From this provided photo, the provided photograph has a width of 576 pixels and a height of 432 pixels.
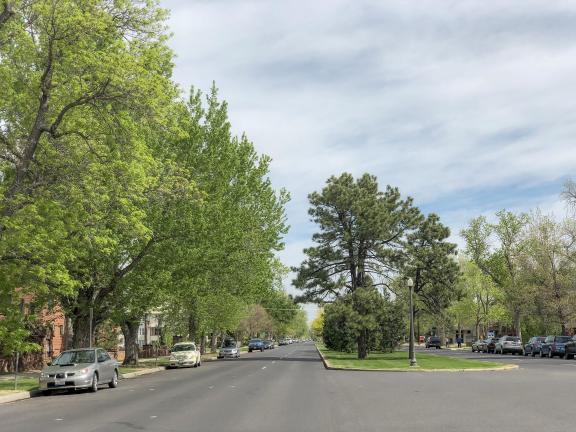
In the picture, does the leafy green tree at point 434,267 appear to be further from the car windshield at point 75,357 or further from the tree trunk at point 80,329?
the car windshield at point 75,357

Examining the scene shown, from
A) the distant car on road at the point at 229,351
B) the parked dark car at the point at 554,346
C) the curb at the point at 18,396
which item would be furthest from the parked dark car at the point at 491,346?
the curb at the point at 18,396

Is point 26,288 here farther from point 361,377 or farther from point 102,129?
point 361,377

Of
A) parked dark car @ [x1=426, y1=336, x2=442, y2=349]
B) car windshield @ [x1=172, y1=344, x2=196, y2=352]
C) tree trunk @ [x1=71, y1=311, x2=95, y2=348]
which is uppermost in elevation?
tree trunk @ [x1=71, y1=311, x2=95, y2=348]

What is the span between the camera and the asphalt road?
12125 millimetres

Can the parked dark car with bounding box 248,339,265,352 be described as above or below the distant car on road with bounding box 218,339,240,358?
below

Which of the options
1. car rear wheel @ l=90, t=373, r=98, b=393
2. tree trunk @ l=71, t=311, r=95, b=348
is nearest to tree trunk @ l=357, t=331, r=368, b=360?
tree trunk @ l=71, t=311, r=95, b=348

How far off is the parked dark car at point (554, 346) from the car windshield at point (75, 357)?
37964mm

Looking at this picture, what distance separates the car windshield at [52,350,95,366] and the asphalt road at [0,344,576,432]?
1.65m

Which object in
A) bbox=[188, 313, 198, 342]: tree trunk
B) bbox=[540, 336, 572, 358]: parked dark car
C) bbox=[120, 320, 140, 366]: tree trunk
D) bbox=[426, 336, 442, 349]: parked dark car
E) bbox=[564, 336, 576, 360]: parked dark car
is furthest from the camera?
bbox=[426, 336, 442, 349]: parked dark car

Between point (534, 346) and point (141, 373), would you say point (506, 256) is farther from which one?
point (141, 373)

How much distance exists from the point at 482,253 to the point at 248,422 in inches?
2891

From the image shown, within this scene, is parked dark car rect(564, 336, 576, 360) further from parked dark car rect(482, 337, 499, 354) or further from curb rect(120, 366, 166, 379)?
curb rect(120, 366, 166, 379)

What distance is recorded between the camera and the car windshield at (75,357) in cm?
2262

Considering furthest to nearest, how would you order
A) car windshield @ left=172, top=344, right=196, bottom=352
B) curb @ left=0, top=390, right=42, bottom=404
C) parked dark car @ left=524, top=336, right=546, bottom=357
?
parked dark car @ left=524, top=336, right=546, bottom=357
car windshield @ left=172, top=344, right=196, bottom=352
curb @ left=0, top=390, right=42, bottom=404
